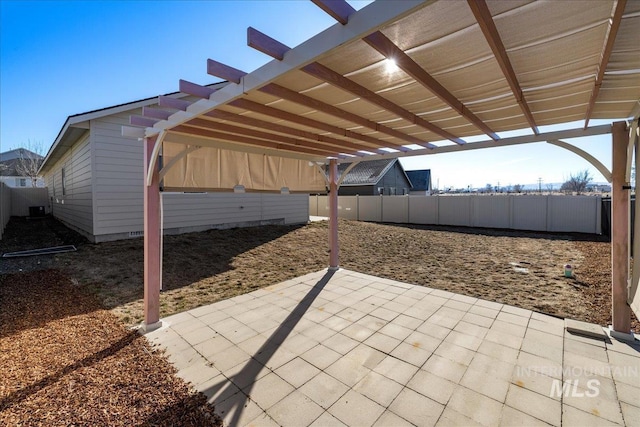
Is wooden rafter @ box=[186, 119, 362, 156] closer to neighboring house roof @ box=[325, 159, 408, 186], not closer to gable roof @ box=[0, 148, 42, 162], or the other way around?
neighboring house roof @ box=[325, 159, 408, 186]

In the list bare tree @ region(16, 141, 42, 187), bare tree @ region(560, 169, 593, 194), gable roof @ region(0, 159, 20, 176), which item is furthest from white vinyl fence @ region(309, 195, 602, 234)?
bare tree @ region(560, 169, 593, 194)

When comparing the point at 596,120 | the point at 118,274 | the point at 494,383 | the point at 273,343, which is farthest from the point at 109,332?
the point at 596,120

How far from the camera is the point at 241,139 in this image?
4215 millimetres

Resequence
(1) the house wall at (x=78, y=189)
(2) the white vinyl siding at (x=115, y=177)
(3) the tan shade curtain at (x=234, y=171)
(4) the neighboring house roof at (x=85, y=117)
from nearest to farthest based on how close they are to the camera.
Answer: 1. (3) the tan shade curtain at (x=234, y=171)
2. (4) the neighboring house roof at (x=85, y=117)
3. (2) the white vinyl siding at (x=115, y=177)
4. (1) the house wall at (x=78, y=189)

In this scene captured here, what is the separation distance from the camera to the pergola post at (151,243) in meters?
3.45

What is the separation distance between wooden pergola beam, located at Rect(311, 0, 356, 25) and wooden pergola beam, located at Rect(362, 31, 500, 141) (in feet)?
0.71

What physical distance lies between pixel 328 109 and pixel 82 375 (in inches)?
136

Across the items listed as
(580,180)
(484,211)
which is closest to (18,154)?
(484,211)

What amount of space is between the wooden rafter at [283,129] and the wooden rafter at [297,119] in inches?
14.7

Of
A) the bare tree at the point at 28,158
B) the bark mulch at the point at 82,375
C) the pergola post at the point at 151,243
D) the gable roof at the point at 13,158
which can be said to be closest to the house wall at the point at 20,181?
the gable roof at the point at 13,158

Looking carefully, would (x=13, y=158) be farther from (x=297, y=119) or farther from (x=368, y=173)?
(x=297, y=119)

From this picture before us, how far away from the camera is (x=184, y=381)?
97.2 inches

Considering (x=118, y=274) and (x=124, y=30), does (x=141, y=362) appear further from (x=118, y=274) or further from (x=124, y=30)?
(x=124, y=30)

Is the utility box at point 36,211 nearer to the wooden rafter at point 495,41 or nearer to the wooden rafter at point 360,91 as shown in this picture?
the wooden rafter at point 360,91
